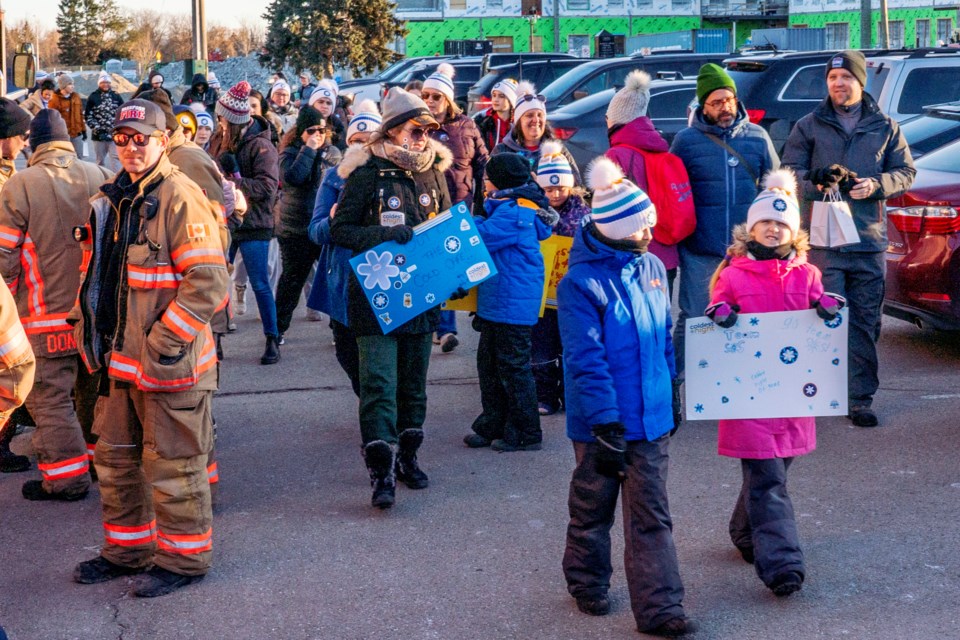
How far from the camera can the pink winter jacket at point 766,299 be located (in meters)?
5.00

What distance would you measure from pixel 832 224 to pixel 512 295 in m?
1.86

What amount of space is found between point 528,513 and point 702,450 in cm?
139

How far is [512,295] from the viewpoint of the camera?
273 inches

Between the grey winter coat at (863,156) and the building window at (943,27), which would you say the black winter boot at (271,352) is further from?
the building window at (943,27)

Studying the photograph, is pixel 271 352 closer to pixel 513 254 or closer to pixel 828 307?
pixel 513 254

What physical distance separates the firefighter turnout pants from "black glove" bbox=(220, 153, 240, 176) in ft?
13.9

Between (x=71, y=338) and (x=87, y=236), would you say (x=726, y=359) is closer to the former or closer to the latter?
(x=87, y=236)

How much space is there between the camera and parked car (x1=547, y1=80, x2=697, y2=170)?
15.6 m

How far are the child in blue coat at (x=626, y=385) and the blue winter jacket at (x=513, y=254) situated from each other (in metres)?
2.12

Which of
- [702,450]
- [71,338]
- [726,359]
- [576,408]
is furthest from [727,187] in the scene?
[71,338]

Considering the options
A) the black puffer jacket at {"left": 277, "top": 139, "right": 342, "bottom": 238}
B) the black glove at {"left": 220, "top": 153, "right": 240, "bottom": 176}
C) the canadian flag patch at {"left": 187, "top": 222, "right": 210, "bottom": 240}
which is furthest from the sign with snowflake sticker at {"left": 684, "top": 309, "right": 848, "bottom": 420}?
the black glove at {"left": 220, "top": 153, "right": 240, "bottom": 176}

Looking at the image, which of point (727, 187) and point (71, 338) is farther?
point (727, 187)

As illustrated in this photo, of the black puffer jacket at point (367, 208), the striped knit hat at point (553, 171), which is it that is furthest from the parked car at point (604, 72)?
the black puffer jacket at point (367, 208)

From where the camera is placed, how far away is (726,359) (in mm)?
5023
